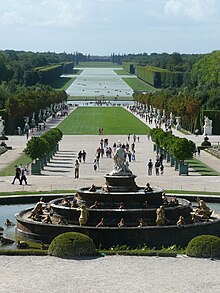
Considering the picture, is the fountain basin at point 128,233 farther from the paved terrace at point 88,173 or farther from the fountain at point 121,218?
the paved terrace at point 88,173

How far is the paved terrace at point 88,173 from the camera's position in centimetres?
3688

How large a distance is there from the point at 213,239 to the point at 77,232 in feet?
13.3

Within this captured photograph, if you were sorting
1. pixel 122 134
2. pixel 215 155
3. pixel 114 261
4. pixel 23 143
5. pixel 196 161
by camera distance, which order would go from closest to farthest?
pixel 114 261, pixel 196 161, pixel 215 155, pixel 23 143, pixel 122 134

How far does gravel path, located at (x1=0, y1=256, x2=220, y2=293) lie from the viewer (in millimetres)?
17953

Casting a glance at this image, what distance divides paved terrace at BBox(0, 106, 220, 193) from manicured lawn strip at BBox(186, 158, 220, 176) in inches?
17.0

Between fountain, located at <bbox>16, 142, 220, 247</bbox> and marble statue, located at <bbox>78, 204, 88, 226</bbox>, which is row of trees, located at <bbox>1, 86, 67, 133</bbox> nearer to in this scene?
fountain, located at <bbox>16, 142, 220, 247</bbox>

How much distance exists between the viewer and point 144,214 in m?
24.9

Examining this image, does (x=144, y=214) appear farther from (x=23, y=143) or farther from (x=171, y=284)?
(x=23, y=143)

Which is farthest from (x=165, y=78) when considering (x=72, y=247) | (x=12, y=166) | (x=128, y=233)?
(x=72, y=247)

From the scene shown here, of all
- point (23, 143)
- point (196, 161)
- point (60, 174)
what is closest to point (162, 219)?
point (60, 174)

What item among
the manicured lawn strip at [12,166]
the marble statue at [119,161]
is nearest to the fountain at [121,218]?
the marble statue at [119,161]

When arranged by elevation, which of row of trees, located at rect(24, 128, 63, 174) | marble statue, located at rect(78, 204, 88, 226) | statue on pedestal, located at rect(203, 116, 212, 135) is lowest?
statue on pedestal, located at rect(203, 116, 212, 135)

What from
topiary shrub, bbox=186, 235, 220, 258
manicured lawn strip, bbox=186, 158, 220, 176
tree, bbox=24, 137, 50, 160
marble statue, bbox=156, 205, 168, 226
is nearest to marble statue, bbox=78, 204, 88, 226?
marble statue, bbox=156, 205, 168, 226

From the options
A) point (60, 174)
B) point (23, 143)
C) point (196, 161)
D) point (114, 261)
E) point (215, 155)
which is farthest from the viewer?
point (23, 143)
